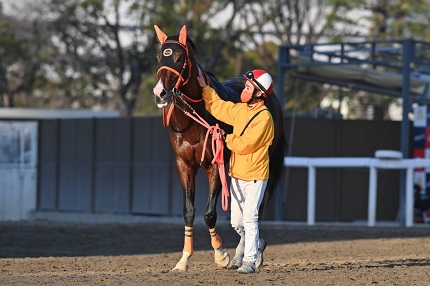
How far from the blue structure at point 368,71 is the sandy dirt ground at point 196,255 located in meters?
2.83

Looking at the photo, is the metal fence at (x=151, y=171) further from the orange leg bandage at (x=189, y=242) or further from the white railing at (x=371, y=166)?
the orange leg bandage at (x=189, y=242)

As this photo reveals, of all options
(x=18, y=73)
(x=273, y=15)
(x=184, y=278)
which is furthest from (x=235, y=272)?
(x=18, y=73)

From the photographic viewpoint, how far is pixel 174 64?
1023 cm

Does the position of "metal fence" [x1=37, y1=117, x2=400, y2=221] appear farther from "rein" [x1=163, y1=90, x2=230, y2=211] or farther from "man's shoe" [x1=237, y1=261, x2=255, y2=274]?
"man's shoe" [x1=237, y1=261, x2=255, y2=274]

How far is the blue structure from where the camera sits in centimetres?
1970

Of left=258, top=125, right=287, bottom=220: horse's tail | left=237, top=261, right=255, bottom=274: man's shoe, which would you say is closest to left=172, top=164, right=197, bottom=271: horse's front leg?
left=237, top=261, right=255, bottom=274: man's shoe

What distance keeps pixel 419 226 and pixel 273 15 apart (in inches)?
786

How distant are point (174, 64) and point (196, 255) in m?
4.17

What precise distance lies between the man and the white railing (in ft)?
29.8

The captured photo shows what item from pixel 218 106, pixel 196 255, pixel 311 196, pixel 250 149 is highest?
pixel 218 106

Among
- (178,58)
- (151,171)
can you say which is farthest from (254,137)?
(151,171)

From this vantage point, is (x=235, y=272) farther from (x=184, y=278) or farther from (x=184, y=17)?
(x=184, y=17)

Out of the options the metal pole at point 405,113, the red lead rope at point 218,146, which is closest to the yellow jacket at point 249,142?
the red lead rope at point 218,146

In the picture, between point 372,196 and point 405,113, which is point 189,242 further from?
point 405,113
